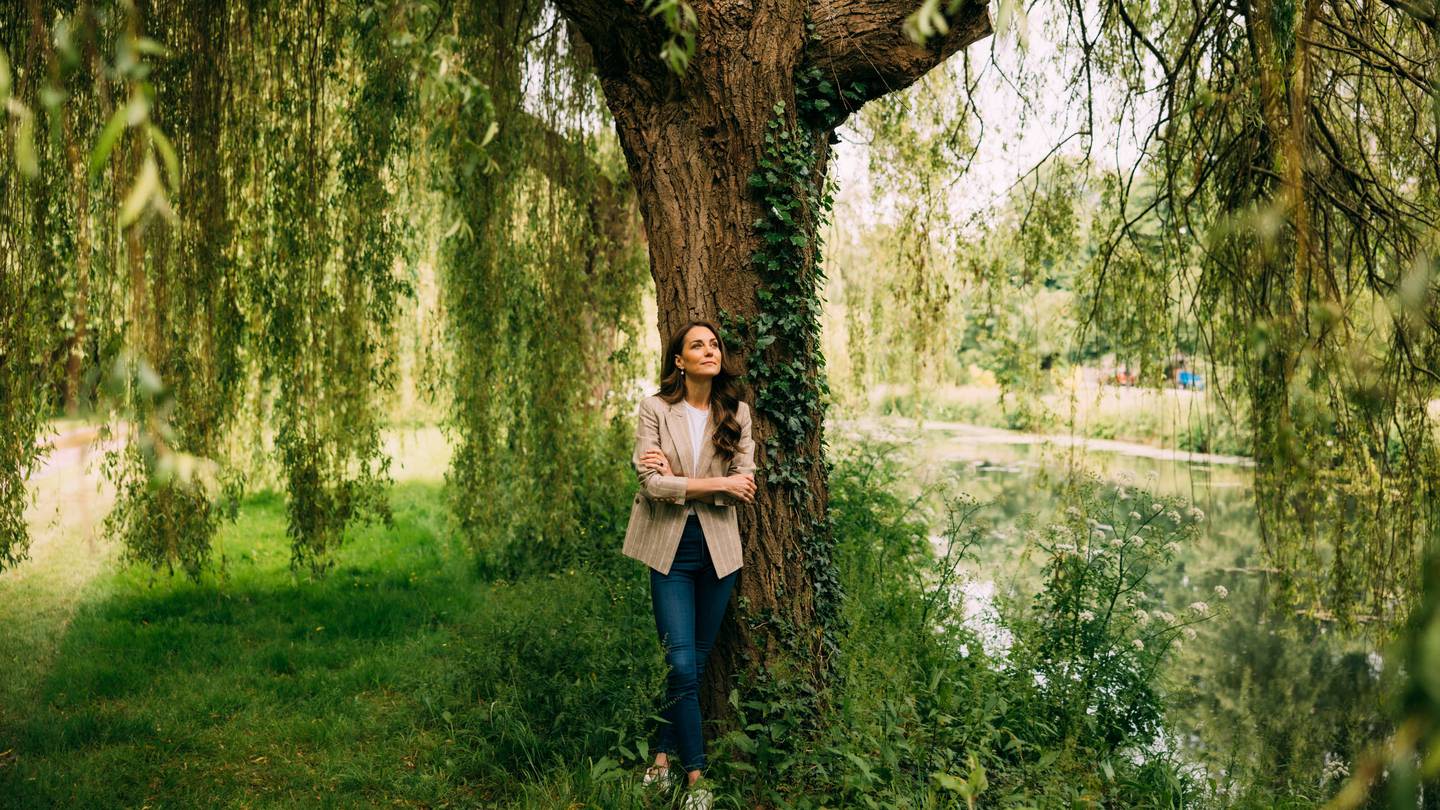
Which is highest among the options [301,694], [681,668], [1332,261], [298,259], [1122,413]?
[298,259]

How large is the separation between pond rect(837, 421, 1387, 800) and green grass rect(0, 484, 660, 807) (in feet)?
7.61

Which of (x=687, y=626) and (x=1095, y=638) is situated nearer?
(x=687, y=626)

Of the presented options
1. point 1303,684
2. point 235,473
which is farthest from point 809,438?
point 1303,684

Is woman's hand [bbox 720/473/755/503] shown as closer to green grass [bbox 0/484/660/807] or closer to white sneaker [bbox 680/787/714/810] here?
green grass [bbox 0/484/660/807]

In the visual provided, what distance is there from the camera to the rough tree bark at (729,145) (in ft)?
11.4

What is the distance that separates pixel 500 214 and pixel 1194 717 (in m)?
5.12

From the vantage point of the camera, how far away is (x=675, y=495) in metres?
3.20

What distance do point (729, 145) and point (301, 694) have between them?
353 centimetres

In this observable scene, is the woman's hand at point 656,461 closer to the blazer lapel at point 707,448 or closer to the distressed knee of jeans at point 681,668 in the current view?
the blazer lapel at point 707,448

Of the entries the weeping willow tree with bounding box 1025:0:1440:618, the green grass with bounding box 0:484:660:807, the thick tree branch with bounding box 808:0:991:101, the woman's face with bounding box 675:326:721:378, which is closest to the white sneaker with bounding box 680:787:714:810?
the green grass with bounding box 0:484:660:807

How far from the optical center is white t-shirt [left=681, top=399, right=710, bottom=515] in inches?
133

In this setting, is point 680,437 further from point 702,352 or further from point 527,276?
point 527,276

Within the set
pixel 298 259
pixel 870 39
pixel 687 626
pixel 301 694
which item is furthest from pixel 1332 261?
pixel 301 694

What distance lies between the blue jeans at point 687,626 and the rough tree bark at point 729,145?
0.15 meters
